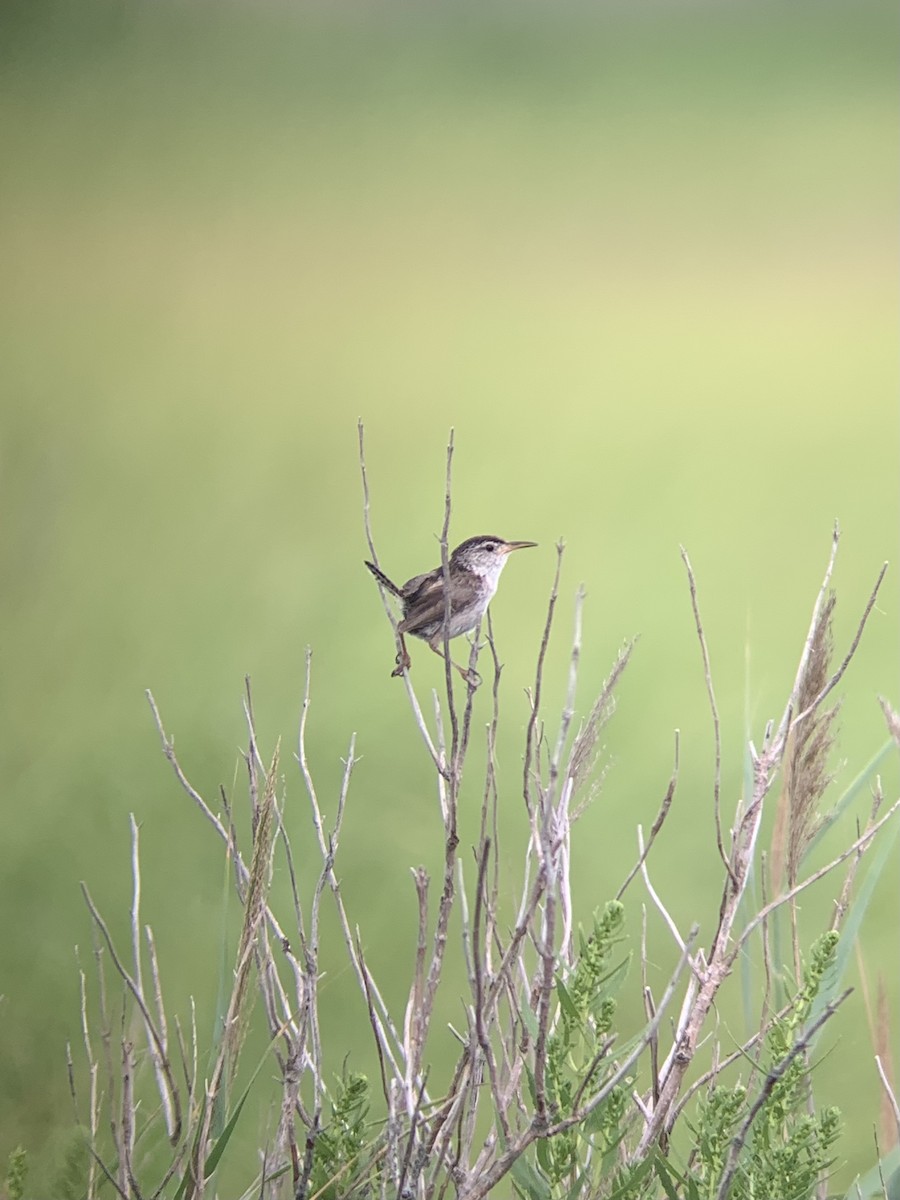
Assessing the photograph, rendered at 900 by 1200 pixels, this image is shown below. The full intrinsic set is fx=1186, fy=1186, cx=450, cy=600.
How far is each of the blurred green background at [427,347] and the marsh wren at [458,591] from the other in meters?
0.07

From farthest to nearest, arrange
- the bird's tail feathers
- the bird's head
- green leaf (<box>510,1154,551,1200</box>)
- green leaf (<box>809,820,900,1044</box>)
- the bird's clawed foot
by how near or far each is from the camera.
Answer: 1. the bird's head
2. the bird's clawed foot
3. the bird's tail feathers
4. green leaf (<box>809,820,900,1044</box>)
5. green leaf (<box>510,1154,551,1200</box>)

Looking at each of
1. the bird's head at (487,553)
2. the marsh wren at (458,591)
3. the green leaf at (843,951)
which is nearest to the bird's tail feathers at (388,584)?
the marsh wren at (458,591)

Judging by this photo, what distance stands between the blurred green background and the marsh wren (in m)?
0.07

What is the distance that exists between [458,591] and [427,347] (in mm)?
453

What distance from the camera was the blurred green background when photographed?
198 centimetres

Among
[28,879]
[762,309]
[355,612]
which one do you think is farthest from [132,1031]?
[762,309]

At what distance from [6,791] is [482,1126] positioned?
0.94 meters

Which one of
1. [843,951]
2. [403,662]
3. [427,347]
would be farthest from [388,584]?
[843,951]

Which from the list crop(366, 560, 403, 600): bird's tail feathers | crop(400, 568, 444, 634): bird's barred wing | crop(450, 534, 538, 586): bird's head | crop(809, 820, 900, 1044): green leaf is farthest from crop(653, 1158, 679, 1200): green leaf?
crop(450, 534, 538, 586): bird's head

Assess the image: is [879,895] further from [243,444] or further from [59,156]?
[59,156]

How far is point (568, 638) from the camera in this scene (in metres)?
2.01

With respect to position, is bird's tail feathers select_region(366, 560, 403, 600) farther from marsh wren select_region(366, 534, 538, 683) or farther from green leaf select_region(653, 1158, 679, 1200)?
green leaf select_region(653, 1158, 679, 1200)

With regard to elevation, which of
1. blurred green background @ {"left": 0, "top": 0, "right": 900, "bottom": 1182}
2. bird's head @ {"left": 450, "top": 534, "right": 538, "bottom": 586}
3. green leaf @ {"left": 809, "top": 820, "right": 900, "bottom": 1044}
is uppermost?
blurred green background @ {"left": 0, "top": 0, "right": 900, "bottom": 1182}

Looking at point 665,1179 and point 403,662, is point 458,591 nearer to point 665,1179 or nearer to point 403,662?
point 403,662
